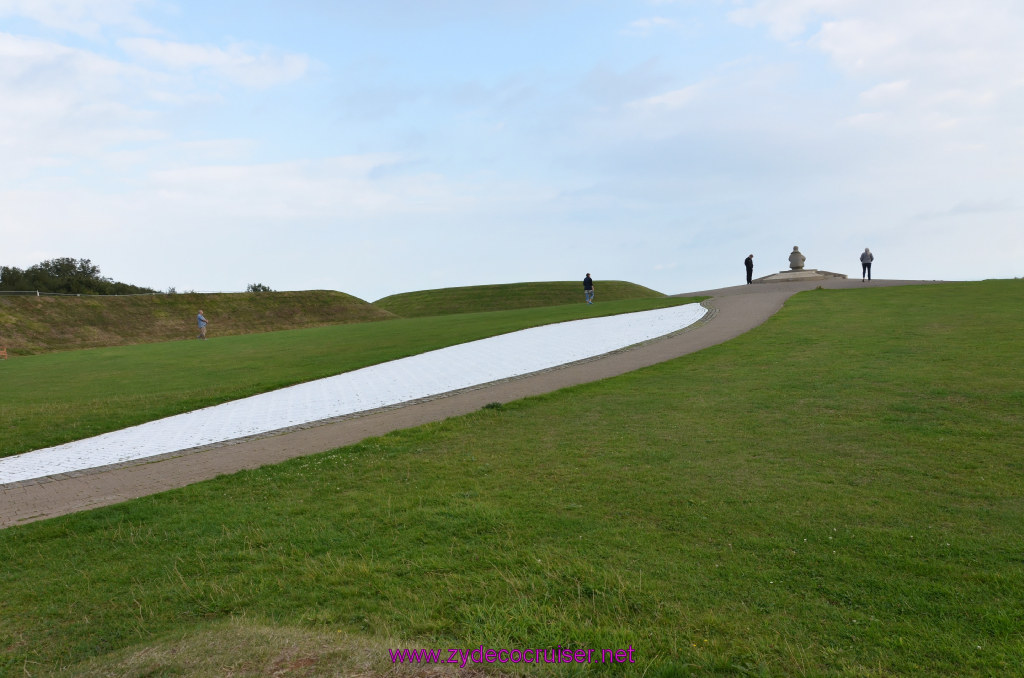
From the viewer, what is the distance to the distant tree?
58969 mm

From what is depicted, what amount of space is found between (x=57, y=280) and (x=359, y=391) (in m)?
60.4

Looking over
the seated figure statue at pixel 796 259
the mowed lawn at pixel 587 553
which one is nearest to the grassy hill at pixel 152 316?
the seated figure statue at pixel 796 259

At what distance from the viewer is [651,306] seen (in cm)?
2988

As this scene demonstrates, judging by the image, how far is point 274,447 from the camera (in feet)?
35.0

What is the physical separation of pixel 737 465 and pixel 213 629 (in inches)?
237

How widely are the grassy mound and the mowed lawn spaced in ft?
175

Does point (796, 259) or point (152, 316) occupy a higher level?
point (796, 259)

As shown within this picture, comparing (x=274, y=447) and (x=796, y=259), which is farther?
(x=796, y=259)

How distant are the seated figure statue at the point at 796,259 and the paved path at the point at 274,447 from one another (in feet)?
84.0

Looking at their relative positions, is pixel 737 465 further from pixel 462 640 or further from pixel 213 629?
pixel 213 629

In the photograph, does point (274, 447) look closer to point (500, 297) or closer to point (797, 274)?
point (797, 274)

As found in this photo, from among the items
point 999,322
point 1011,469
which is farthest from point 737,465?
point 999,322

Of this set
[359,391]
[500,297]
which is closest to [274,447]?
[359,391]

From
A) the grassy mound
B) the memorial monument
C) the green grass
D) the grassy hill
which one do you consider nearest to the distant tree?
the grassy hill
